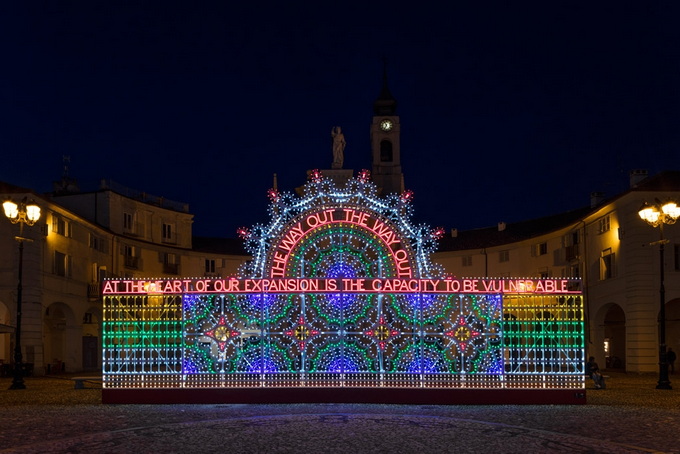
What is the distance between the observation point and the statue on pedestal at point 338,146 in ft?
112

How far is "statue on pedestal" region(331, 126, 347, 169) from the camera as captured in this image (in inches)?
1346

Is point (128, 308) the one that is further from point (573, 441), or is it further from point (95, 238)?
point (95, 238)

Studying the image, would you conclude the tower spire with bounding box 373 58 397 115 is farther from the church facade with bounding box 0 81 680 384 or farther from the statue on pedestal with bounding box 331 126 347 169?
the statue on pedestal with bounding box 331 126 347 169

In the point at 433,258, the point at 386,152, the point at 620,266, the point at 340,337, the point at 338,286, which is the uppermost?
the point at 386,152

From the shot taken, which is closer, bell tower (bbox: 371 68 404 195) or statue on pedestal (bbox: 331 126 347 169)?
statue on pedestal (bbox: 331 126 347 169)

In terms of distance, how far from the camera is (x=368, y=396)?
22.8m

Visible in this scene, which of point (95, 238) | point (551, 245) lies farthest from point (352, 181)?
point (551, 245)

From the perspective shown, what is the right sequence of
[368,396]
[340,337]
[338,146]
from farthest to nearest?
[338,146] < [340,337] < [368,396]

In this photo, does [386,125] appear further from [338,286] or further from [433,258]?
[338,286]

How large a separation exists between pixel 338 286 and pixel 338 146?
39.6ft

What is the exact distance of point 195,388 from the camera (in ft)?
75.5

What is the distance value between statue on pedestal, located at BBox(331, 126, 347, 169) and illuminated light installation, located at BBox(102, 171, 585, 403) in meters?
11.7

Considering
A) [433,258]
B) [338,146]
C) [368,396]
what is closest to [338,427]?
[368,396]

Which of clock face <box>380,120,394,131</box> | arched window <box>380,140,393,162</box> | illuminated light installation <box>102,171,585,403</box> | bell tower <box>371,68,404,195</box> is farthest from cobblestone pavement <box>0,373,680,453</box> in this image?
clock face <box>380,120,394,131</box>
